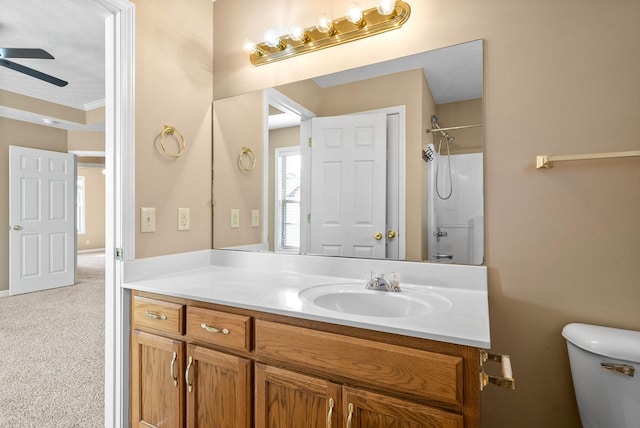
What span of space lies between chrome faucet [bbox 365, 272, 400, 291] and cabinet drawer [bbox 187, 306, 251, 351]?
0.52 metres

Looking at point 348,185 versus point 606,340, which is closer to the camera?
point 606,340

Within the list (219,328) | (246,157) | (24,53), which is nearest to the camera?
(219,328)

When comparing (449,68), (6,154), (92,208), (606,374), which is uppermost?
(6,154)

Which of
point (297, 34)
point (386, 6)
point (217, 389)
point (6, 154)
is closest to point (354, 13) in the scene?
point (386, 6)

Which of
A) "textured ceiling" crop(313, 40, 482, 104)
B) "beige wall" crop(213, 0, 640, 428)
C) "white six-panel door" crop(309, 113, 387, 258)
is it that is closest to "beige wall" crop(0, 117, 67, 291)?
"white six-panel door" crop(309, 113, 387, 258)

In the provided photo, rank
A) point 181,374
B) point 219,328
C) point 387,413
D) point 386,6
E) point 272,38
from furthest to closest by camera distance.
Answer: point 272,38 < point 386,6 < point 181,374 < point 219,328 < point 387,413

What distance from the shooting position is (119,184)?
1.54 metres

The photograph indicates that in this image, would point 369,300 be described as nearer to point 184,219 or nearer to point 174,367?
point 174,367

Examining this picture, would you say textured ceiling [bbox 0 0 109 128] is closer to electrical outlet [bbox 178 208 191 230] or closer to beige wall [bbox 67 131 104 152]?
beige wall [bbox 67 131 104 152]

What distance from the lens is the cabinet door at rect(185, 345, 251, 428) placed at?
3.89 ft

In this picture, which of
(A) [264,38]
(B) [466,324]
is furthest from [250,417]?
(A) [264,38]

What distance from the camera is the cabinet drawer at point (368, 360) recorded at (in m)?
0.88

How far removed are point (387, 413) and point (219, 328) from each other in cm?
66

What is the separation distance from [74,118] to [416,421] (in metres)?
5.51
